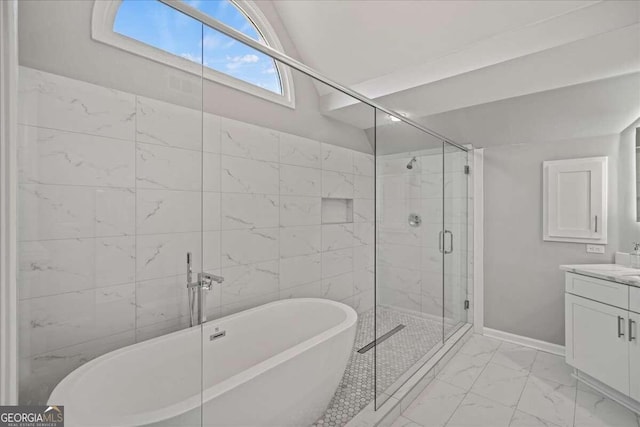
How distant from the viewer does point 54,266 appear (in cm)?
108

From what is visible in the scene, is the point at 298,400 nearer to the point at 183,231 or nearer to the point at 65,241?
the point at 183,231

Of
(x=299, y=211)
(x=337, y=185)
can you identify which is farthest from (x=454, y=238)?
(x=299, y=211)

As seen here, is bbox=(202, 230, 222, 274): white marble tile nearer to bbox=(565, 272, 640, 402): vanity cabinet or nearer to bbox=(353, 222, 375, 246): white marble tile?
bbox=(353, 222, 375, 246): white marble tile

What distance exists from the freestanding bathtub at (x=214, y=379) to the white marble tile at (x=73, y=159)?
2.43ft

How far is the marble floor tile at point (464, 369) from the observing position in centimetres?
234

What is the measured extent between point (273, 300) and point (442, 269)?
5.77 ft

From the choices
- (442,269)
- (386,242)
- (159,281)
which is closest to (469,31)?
(386,242)

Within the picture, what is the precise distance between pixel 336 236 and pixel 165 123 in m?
1.39

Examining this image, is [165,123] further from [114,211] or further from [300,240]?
[300,240]

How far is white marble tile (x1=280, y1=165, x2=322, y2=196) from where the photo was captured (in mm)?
1924

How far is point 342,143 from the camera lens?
240cm

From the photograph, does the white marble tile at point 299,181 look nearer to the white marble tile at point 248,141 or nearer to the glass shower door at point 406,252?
the white marble tile at point 248,141

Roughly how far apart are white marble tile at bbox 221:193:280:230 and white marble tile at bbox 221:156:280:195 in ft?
0.12

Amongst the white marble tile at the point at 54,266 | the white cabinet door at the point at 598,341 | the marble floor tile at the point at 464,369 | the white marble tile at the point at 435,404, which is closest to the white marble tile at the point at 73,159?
the white marble tile at the point at 54,266
